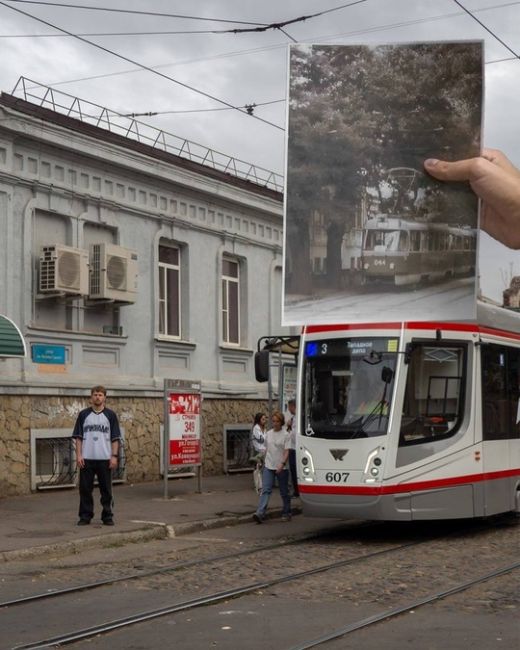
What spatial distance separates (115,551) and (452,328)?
5275 millimetres

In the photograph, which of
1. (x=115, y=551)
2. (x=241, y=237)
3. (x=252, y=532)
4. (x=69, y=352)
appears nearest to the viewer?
(x=115, y=551)

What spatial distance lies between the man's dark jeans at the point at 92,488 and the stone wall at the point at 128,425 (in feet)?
12.7

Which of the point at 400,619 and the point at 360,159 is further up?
the point at 360,159

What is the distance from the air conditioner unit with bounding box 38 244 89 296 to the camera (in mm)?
20344

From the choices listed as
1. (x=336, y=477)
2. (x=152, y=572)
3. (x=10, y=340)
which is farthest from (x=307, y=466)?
(x=10, y=340)

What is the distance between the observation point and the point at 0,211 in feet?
65.3

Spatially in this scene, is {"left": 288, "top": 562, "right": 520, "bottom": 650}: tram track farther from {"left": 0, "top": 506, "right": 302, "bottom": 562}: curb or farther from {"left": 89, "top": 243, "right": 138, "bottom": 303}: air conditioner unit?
{"left": 89, "top": 243, "right": 138, "bottom": 303}: air conditioner unit

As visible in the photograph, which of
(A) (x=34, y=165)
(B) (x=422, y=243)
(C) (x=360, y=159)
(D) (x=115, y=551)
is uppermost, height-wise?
(A) (x=34, y=165)

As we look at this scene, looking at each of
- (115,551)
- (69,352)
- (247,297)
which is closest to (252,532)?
(115,551)

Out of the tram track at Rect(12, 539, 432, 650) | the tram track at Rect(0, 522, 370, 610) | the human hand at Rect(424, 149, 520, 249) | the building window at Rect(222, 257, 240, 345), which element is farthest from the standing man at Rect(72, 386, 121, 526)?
the human hand at Rect(424, 149, 520, 249)

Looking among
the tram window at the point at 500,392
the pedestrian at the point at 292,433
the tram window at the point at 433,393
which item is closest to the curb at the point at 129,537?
the pedestrian at the point at 292,433

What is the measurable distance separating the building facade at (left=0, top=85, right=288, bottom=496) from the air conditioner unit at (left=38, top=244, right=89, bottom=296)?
0.09 ft

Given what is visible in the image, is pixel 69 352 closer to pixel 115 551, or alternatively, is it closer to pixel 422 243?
pixel 115 551

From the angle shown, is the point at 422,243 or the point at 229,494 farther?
the point at 229,494
